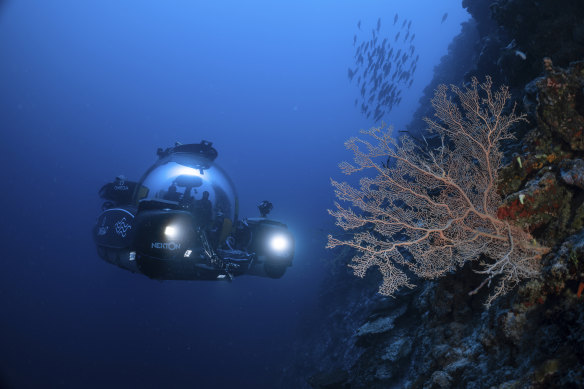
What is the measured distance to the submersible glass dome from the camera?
18.3ft

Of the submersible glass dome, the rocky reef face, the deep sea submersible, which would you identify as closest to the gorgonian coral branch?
the rocky reef face

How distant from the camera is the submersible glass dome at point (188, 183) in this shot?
5566 millimetres

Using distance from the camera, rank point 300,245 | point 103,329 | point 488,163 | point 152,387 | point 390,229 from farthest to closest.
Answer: point 300,245 → point 103,329 → point 152,387 → point 390,229 → point 488,163

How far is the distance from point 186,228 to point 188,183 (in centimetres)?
157

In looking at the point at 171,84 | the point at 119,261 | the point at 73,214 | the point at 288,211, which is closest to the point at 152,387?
the point at 119,261

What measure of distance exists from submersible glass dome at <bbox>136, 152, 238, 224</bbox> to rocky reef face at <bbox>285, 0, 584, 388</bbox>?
4.27m

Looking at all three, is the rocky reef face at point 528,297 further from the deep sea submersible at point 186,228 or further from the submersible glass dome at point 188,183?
the submersible glass dome at point 188,183

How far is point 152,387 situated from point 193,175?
22777mm

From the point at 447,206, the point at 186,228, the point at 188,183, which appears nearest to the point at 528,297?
the point at 447,206

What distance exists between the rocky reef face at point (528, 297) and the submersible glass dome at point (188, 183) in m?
4.27

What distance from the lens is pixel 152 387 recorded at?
66.0 feet

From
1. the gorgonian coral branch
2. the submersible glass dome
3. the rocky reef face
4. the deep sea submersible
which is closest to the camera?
the rocky reef face

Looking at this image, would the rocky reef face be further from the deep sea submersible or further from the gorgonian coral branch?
the deep sea submersible

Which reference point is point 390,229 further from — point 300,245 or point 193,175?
point 300,245
